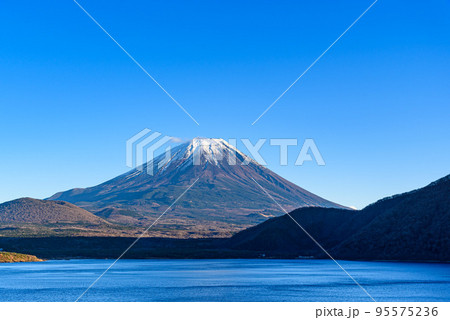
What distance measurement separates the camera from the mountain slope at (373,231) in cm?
9975

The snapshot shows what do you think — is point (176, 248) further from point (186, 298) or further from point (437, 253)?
point (186, 298)

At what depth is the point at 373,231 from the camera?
111 meters

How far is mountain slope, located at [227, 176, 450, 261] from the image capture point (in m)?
99.8

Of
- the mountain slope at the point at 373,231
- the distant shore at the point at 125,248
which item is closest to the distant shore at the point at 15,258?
the distant shore at the point at 125,248

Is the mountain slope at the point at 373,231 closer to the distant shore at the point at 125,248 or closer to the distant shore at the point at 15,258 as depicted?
the distant shore at the point at 125,248

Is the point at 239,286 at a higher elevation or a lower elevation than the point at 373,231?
lower

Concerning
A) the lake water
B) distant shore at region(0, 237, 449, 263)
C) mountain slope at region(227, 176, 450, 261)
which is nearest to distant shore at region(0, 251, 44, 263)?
distant shore at region(0, 237, 449, 263)

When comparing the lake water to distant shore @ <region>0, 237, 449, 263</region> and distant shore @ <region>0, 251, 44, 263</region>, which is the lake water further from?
distant shore @ <region>0, 237, 449, 263</region>

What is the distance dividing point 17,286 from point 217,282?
2215cm

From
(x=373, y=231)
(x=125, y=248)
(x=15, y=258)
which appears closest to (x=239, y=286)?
(x=373, y=231)

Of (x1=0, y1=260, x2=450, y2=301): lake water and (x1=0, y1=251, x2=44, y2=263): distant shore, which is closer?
(x1=0, y1=260, x2=450, y2=301): lake water

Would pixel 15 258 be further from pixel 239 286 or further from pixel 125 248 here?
pixel 239 286

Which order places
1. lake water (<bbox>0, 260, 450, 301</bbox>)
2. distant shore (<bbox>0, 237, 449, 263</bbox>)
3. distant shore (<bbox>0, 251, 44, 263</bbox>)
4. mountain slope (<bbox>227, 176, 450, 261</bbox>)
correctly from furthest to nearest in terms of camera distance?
distant shore (<bbox>0, 237, 449, 263</bbox>) → distant shore (<bbox>0, 251, 44, 263</bbox>) → mountain slope (<bbox>227, 176, 450, 261</bbox>) → lake water (<bbox>0, 260, 450, 301</bbox>)
